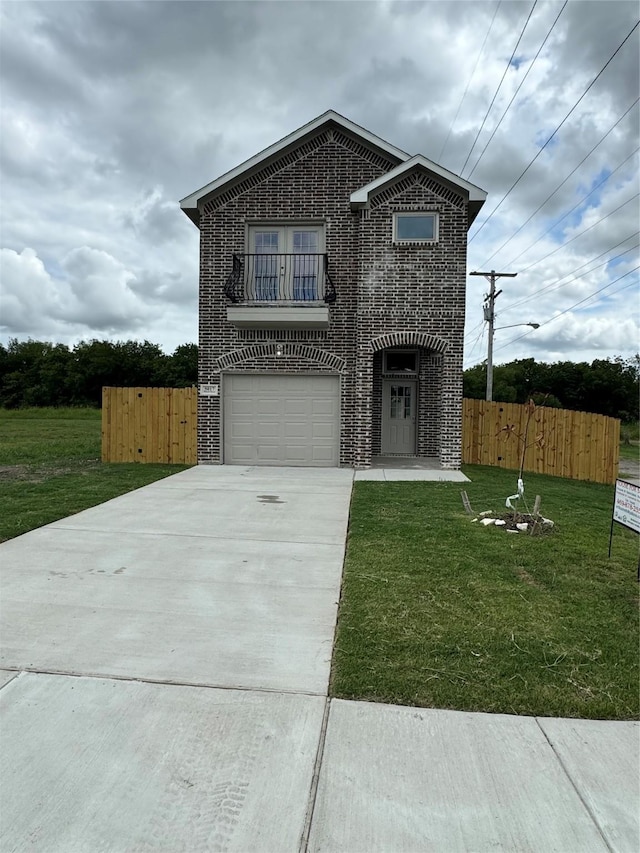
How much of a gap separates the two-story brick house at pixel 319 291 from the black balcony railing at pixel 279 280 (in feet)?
0.08

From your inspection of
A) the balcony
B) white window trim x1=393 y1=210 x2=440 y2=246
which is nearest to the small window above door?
the balcony

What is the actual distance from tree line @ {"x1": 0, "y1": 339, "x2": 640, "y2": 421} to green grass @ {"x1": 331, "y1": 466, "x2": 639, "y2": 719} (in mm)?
48294

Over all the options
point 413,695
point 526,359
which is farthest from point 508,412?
point 526,359

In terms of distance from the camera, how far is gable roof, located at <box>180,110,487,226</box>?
12031 millimetres

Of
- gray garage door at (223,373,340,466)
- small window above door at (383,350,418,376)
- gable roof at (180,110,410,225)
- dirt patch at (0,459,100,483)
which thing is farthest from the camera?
small window above door at (383,350,418,376)

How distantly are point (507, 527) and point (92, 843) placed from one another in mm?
5778

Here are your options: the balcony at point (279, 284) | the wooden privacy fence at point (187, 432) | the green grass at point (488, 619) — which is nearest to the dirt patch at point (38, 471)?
Result: the wooden privacy fence at point (187, 432)

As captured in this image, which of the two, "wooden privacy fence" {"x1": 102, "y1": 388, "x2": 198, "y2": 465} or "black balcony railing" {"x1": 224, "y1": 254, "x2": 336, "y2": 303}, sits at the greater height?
"black balcony railing" {"x1": 224, "y1": 254, "x2": 336, "y2": 303}

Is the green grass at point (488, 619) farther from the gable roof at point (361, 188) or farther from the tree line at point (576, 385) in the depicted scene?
the tree line at point (576, 385)

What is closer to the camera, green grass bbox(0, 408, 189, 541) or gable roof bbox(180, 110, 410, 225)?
green grass bbox(0, 408, 189, 541)

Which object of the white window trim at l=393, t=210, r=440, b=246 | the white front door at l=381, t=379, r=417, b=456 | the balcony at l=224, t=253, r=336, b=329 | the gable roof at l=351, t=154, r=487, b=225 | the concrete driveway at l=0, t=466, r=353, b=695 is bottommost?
the concrete driveway at l=0, t=466, r=353, b=695

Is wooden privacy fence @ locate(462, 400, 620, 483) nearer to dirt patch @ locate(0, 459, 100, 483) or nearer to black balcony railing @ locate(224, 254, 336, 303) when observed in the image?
black balcony railing @ locate(224, 254, 336, 303)

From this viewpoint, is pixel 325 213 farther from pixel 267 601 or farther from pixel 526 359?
pixel 526 359

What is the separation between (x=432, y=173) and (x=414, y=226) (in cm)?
118
